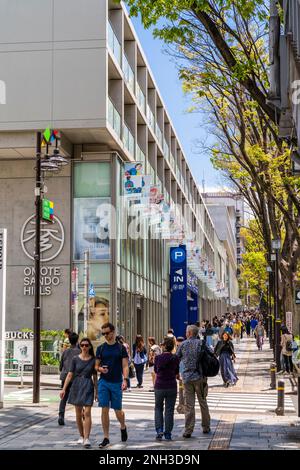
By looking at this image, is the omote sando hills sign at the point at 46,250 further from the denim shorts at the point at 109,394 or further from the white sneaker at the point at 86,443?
the white sneaker at the point at 86,443

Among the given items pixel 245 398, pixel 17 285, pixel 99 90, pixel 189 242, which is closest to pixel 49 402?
pixel 245 398

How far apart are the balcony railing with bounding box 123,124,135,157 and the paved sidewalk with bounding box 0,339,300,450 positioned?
12789mm

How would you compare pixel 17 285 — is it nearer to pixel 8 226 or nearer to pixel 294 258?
pixel 8 226

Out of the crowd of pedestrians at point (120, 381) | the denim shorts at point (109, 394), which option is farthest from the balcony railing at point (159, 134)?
the denim shorts at point (109, 394)

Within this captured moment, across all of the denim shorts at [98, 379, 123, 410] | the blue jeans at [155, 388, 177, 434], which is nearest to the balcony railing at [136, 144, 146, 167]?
the blue jeans at [155, 388, 177, 434]

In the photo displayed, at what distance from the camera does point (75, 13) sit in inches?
1043

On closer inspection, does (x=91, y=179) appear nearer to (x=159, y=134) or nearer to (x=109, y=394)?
(x=159, y=134)

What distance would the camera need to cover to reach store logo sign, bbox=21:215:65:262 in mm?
27719

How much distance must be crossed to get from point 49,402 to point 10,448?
695cm

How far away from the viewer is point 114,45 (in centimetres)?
2811

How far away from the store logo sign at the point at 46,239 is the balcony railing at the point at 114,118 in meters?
4.19

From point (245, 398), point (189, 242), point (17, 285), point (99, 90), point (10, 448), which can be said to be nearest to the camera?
point (10, 448)

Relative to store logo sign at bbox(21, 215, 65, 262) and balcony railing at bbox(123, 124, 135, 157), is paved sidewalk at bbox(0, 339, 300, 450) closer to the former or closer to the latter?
store logo sign at bbox(21, 215, 65, 262)

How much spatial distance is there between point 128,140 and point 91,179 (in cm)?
345
